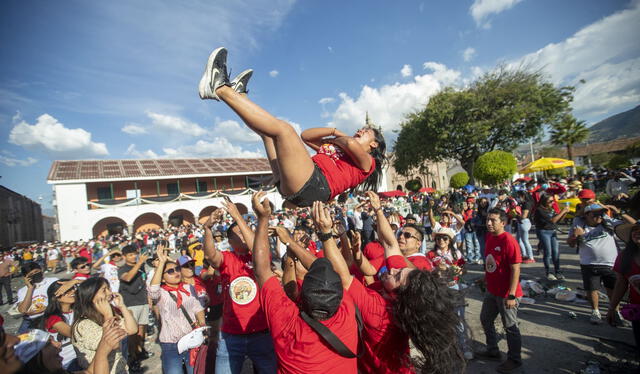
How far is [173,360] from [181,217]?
28732mm

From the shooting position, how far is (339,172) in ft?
9.21

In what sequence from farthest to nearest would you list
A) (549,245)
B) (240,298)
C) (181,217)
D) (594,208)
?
(181,217) → (549,245) → (594,208) → (240,298)

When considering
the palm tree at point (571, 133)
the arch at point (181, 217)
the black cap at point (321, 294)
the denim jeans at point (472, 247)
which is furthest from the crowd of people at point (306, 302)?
the palm tree at point (571, 133)

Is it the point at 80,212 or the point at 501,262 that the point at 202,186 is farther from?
the point at 501,262

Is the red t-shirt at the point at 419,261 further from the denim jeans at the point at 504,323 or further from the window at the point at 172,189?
the window at the point at 172,189

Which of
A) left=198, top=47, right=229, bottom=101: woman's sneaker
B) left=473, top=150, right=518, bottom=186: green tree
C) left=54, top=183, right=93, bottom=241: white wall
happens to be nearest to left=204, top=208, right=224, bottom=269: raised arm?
left=198, top=47, right=229, bottom=101: woman's sneaker

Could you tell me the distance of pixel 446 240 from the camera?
4496 millimetres

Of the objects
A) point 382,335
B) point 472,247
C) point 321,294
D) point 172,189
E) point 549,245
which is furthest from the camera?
point 172,189

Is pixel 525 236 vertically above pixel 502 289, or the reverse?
pixel 502 289

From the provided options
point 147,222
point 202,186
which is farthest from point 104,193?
point 202,186

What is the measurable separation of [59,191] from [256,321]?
29.8m

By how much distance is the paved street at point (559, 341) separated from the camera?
350cm

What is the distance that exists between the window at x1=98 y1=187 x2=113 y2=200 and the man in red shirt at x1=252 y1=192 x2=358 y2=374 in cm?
3142

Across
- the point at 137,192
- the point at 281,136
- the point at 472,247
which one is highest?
the point at 137,192
